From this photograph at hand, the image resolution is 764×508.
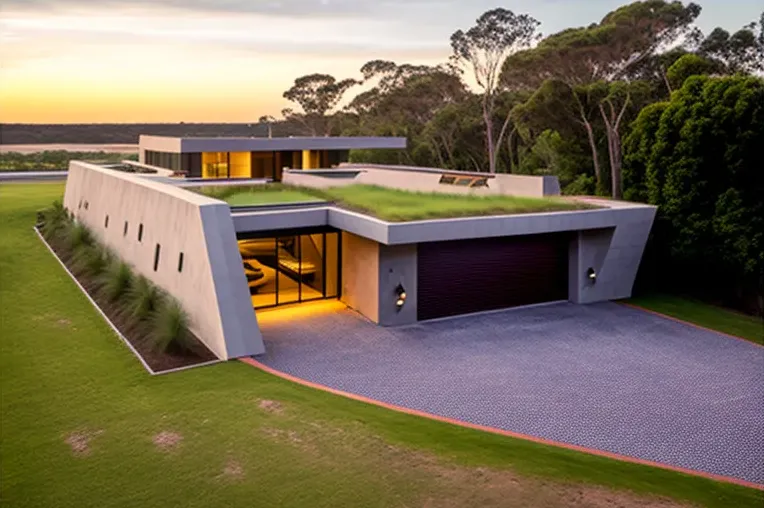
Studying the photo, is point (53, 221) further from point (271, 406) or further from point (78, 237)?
point (271, 406)

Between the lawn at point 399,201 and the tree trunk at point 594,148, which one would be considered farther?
the tree trunk at point 594,148

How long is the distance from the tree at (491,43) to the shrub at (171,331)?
31777 millimetres

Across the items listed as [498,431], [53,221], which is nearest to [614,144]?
[53,221]

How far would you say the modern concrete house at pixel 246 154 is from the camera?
1374 inches

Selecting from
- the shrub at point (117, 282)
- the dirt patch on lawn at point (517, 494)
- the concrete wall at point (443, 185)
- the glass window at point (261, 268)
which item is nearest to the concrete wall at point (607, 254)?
the concrete wall at point (443, 185)

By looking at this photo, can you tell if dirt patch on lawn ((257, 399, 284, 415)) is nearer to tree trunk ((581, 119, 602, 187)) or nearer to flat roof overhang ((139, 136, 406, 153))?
flat roof overhang ((139, 136, 406, 153))

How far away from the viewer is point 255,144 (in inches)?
1421

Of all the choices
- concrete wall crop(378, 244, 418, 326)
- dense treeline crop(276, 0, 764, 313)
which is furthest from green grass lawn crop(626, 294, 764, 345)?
concrete wall crop(378, 244, 418, 326)

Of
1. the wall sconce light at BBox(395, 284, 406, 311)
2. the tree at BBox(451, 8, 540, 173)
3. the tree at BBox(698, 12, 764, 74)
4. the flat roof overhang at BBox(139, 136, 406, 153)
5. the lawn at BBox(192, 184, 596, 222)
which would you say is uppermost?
the tree at BBox(451, 8, 540, 173)

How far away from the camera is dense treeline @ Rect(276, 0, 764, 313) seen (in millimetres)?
20859

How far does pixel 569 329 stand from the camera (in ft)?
53.4

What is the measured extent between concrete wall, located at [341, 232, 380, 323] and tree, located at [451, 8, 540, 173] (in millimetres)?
27037

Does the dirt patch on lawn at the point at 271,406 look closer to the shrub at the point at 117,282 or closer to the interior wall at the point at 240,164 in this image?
the shrub at the point at 117,282

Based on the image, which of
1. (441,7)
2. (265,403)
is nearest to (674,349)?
(265,403)
